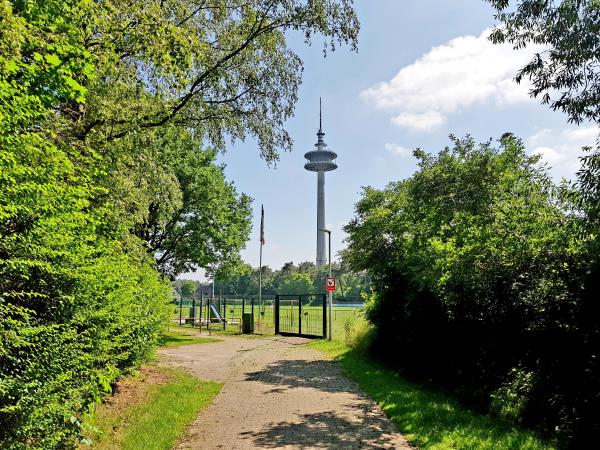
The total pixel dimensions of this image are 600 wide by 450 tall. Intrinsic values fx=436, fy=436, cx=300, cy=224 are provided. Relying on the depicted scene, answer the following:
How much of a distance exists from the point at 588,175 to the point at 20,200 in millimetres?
6799

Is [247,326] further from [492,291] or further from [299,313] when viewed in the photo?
[492,291]

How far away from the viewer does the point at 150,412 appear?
7656mm

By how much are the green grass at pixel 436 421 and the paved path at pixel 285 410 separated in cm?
32

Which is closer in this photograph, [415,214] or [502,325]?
[502,325]

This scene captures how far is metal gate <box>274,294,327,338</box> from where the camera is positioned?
22750 mm

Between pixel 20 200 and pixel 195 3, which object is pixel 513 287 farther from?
pixel 195 3

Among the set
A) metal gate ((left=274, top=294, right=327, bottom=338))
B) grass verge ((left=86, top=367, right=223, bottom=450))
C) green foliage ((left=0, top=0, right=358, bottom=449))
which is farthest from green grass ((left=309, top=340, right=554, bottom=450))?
metal gate ((left=274, top=294, right=327, bottom=338))

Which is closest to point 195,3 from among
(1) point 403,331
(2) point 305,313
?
(1) point 403,331

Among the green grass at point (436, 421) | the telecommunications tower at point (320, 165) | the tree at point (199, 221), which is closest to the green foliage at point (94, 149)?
the green grass at point (436, 421)

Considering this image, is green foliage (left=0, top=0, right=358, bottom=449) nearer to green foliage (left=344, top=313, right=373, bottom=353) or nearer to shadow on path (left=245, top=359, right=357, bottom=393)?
shadow on path (left=245, top=359, right=357, bottom=393)

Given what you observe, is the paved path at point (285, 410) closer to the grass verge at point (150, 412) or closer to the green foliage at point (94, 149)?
the grass verge at point (150, 412)

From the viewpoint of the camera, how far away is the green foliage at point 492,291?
6230 mm

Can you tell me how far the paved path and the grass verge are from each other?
0.28 meters

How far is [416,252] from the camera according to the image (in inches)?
439
